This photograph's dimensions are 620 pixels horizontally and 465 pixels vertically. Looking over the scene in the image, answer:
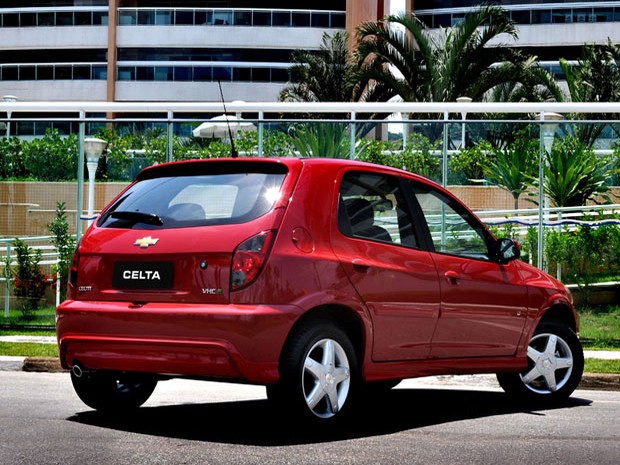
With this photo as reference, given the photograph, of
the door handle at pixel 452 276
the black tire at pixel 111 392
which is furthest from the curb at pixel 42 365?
the door handle at pixel 452 276

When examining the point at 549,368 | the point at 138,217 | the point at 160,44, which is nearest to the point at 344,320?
the point at 138,217

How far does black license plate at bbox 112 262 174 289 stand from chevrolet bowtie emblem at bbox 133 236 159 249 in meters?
0.11

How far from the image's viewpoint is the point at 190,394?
9625 mm

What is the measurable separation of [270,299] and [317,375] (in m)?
0.56

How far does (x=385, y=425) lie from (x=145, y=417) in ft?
5.15

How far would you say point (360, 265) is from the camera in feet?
24.2

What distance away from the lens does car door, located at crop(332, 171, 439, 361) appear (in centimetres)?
743

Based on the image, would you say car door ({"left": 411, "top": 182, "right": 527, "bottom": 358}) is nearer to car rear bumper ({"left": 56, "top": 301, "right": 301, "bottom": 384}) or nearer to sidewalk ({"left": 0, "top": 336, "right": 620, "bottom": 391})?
car rear bumper ({"left": 56, "top": 301, "right": 301, "bottom": 384})

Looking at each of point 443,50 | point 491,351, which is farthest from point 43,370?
point 443,50

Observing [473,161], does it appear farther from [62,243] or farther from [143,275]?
[143,275]

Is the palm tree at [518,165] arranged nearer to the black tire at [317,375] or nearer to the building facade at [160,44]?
the black tire at [317,375]

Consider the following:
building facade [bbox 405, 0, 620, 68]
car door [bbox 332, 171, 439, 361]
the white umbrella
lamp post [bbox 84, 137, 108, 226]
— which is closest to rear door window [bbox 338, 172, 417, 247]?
car door [bbox 332, 171, 439, 361]

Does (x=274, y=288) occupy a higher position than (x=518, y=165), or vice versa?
(x=518, y=165)

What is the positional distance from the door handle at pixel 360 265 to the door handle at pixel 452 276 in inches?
35.2
